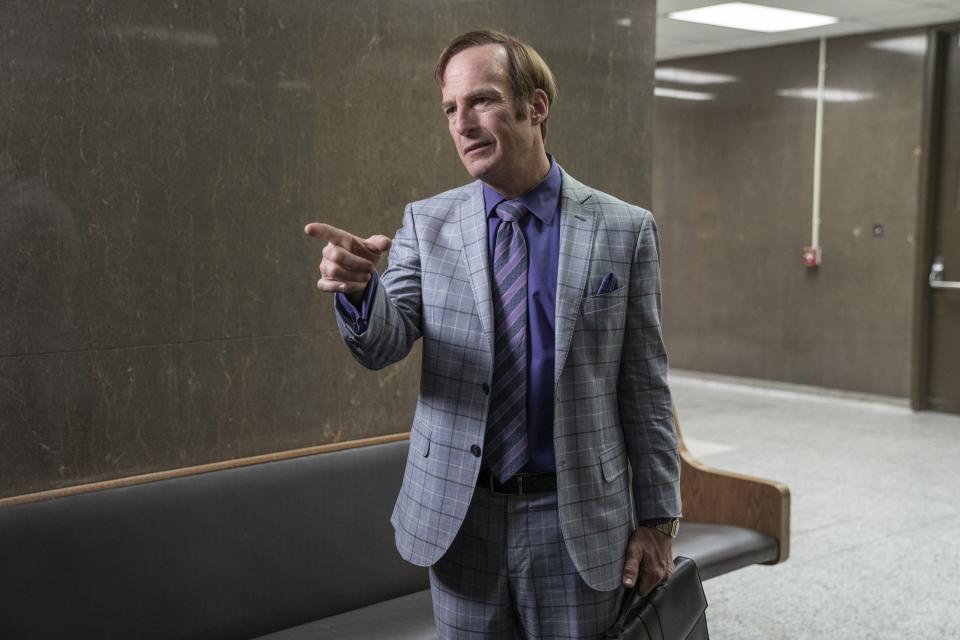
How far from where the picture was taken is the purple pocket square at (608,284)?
69.7 inches

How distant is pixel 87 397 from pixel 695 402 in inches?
265

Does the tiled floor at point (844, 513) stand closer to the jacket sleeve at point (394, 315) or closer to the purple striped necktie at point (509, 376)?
the purple striped necktie at point (509, 376)

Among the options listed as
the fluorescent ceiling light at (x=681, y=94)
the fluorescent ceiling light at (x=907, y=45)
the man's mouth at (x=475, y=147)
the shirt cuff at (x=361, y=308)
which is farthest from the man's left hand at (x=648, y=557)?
the fluorescent ceiling light at (x=681, y=94)

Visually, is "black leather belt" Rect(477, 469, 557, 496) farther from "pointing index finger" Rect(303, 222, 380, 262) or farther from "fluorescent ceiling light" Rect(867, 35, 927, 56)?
"fluorescent ceiling light" Rect(867, 35, 927, 56)

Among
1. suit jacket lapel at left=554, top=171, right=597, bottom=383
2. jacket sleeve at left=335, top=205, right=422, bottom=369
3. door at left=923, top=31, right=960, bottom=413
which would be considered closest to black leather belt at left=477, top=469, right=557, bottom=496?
suit jacket lapel at left=554, top=171, right=597, bottom=383

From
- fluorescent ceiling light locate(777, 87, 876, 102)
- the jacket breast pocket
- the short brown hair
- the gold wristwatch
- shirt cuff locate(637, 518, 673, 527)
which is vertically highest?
fluorescent ceiling light locate(777, 87, 876, 102)

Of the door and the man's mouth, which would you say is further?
the door

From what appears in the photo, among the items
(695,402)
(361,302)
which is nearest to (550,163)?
(361,302)

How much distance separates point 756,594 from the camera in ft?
13.6

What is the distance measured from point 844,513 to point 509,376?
405 cm

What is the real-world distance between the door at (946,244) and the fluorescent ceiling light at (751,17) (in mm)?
1016

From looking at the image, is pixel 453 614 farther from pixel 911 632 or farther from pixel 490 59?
pixel 911 632

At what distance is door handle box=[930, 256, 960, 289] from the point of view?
7957mm

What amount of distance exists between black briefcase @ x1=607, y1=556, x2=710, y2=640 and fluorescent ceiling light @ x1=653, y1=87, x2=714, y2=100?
27.0 ft
